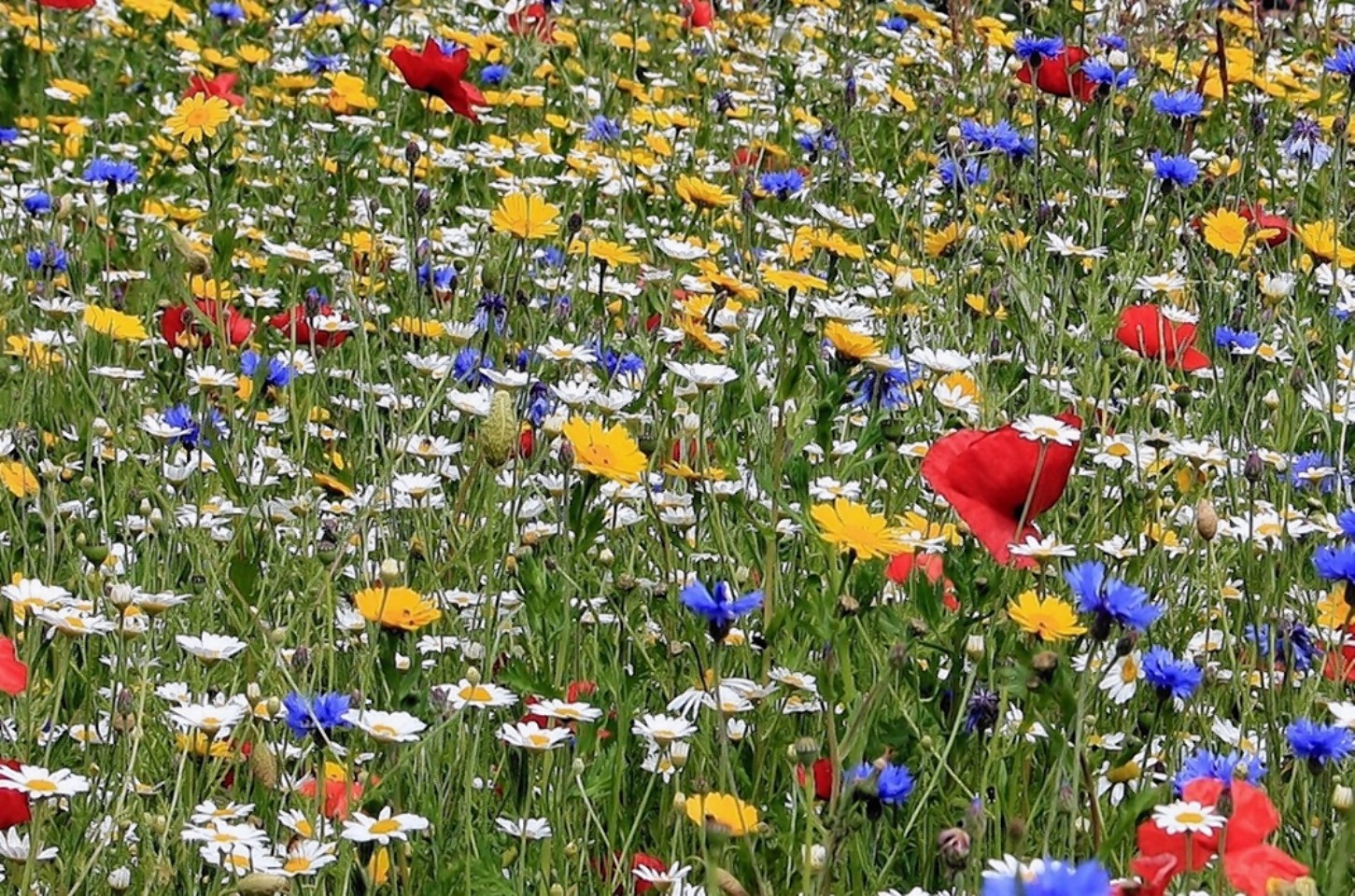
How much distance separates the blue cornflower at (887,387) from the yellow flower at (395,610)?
617mm

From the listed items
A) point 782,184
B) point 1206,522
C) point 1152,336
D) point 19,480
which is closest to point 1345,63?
point 782,184

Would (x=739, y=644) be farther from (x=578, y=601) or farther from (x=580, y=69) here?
(x=580, y=69)

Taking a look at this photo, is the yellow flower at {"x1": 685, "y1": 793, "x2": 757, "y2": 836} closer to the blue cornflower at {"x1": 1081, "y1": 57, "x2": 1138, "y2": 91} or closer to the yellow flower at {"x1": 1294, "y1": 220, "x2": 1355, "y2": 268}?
the yellow flower at {"x1": 1294, "y1": 220, "x2": 1355, "y2": 268}

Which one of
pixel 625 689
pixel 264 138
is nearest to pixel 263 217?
pixel 264 138

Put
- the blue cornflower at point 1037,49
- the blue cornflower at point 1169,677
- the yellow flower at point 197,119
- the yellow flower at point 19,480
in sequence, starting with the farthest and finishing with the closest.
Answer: the blue cornflower at point 1037,49, the yellow flower at point 197,119, the yellow flower at point 19,480, the blue cornflower at point 1169,677

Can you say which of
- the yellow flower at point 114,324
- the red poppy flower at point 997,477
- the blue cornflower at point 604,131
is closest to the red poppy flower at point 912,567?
the red poppy flower at point 997,477

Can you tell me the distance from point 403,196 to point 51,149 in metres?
0.87

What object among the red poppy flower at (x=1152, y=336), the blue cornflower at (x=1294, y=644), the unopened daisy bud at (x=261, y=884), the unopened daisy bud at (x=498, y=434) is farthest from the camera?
the red poppy flower at (x=1152, y=336)

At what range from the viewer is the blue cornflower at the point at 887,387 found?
2.13m

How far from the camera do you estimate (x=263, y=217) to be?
3389 mm

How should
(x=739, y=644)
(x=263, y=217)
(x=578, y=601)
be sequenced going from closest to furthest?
(x=739, y=644), (x=578, y=601), (x=263, y=217)

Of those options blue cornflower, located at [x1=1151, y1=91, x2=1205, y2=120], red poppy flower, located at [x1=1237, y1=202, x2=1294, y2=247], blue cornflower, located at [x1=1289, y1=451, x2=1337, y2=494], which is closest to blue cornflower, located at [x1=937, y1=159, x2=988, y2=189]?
blue cornflower, located at [x1=1151, y1=91, x2=1205, y2=120]

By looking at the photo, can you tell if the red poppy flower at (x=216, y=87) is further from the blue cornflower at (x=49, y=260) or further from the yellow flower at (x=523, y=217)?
the yellow flower at (x=523, y=217)

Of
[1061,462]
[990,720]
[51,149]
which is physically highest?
[1061,462]
